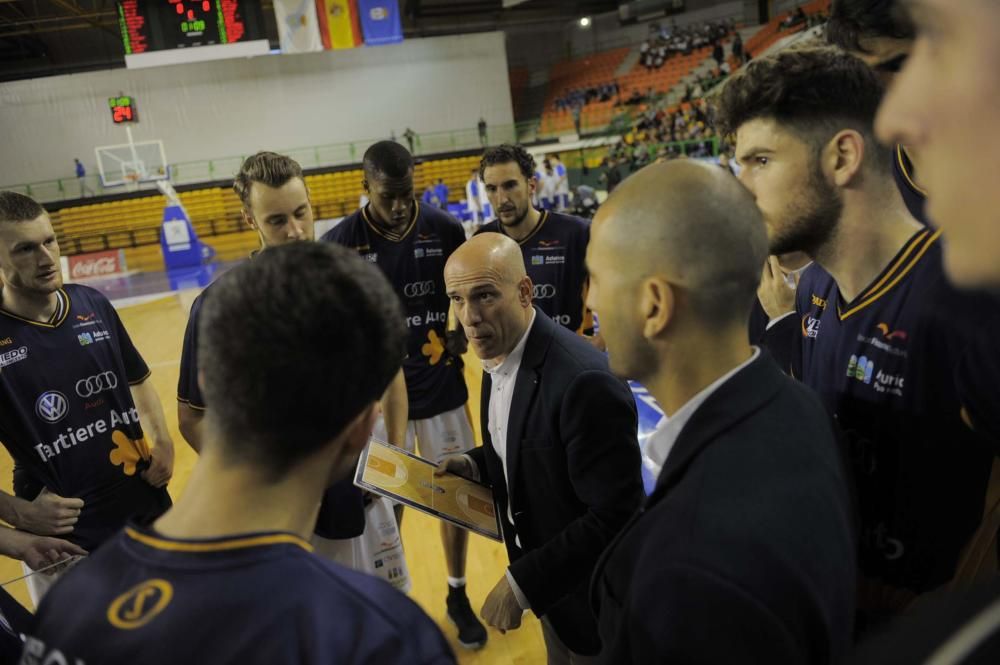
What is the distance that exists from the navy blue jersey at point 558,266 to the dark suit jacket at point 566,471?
177 centimetres

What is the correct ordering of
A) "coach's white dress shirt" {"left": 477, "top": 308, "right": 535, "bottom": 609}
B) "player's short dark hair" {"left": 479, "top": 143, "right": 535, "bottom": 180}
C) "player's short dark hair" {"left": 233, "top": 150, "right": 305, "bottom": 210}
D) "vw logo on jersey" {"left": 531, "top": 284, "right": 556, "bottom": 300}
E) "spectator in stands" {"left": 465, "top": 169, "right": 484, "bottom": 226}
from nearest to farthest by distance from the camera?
"coach's white dress shirt" {"left": 477, "top": 308, "right": 535, "bottom": 609}
"player's short dark hair" {"left": 233, "top": 150, "right": 305, "bottom": 210}
"vw logo on jersey" {"left": 531, "top": 284, "right": 556, "bottom": 300}
"player's short dark hair" {"left": 479, "top": 143, "right": 535, "bottom": 180}
"spectator in stands" {"left": 465, "top": 169, "right": 484, "bottom": 226}

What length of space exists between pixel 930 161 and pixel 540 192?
14165 mm

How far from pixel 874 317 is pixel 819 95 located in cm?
56

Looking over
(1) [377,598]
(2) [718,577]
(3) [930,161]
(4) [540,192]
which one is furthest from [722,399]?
(4) [540,192]

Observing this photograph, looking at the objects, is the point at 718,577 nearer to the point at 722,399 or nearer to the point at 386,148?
the point at 722,399

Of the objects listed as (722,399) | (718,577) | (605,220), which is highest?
(605,220)

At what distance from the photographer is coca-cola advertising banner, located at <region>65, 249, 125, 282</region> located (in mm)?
16516

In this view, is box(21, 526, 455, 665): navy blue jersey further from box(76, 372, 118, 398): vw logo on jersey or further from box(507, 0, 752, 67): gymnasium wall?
box(507, 0, 752, 67): gymnasium wall

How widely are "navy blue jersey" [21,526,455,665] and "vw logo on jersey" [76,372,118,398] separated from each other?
188cm

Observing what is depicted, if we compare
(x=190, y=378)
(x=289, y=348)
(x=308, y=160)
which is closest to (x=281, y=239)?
(x=190, y=378)

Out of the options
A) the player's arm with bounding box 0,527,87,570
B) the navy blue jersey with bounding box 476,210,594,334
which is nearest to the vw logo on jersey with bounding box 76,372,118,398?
the player's arm with bounding box 0,527,87,570

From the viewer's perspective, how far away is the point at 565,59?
30281 millimetres

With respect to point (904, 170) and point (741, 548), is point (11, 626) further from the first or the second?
point (904, 170)

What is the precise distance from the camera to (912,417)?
142cm
